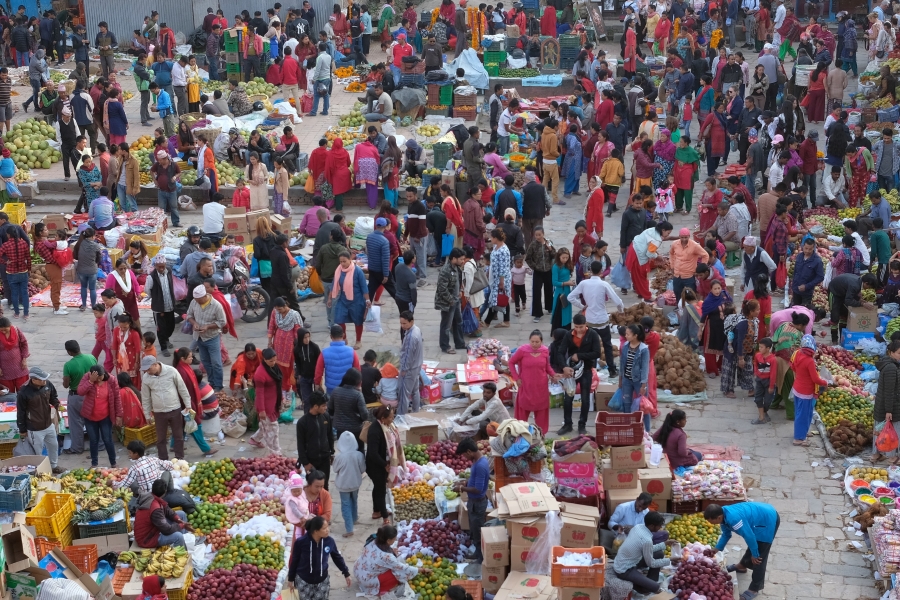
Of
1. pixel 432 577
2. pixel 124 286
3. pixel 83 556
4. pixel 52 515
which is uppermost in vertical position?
pixel 124 286

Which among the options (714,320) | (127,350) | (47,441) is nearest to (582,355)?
(714,320)

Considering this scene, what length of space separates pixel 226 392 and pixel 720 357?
586 centimetres

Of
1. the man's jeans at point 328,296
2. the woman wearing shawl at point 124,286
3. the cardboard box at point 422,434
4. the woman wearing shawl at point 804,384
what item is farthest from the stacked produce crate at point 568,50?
the cardboard box at point 422,434

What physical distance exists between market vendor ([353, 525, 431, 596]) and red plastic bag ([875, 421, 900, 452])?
16.5 ft

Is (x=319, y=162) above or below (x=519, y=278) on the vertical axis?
above

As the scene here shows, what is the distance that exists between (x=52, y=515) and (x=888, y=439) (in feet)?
26.7

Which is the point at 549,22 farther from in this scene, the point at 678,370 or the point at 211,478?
the point at 211,478

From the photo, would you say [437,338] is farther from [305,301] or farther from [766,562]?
[766,562]

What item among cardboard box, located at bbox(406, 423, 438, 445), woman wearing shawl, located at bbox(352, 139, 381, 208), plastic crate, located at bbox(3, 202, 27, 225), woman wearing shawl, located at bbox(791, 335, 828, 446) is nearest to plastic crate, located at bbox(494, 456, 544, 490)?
cardboard box, located at bbox(406, 423, 438, 445)

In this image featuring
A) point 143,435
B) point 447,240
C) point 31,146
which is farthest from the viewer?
point 31,146

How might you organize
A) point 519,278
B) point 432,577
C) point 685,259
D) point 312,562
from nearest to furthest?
1. point 312,562
2. point 432,577
3. point 685,259
4. point 519,278

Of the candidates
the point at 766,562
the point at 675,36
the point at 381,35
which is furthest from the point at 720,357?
the point at 381,35

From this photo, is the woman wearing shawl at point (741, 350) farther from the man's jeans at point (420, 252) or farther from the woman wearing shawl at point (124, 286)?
the woman wearing shawl at point (124, 286)

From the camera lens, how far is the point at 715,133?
19.9m
